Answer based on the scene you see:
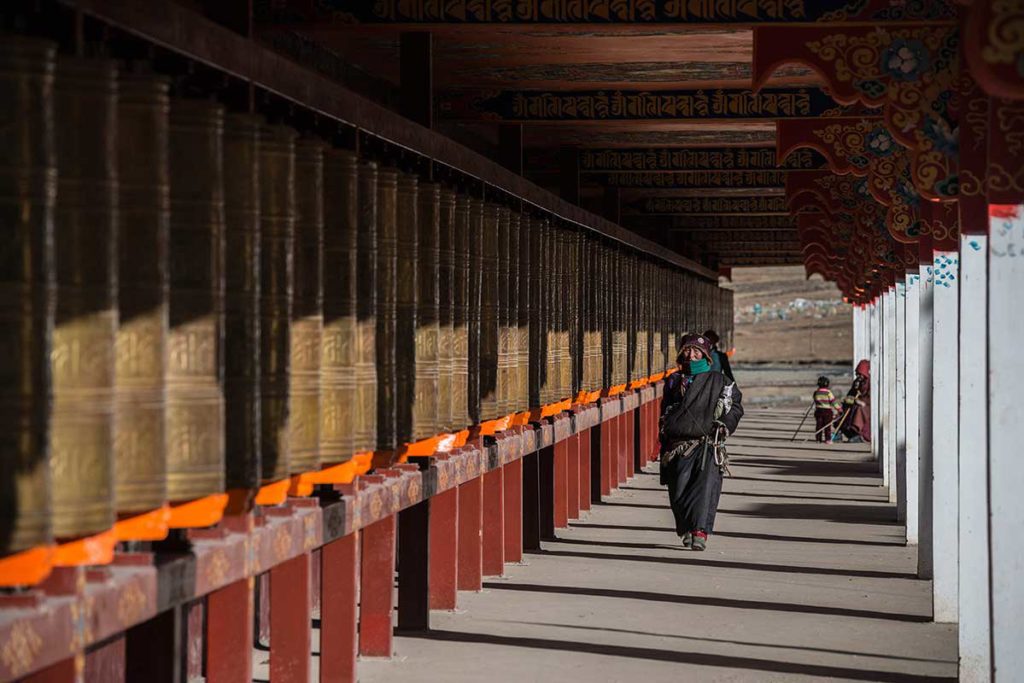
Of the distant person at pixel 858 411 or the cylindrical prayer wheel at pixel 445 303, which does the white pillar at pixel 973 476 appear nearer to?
the cylindrical prayer wheel at pixel 445 303

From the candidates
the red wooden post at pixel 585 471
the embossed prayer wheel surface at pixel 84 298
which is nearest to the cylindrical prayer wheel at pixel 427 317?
the embossed prayer wheel surface at pixel 84 298

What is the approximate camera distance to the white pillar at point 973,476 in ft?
28.5

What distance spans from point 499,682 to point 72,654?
14.2 feet

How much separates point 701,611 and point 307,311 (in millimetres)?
5252

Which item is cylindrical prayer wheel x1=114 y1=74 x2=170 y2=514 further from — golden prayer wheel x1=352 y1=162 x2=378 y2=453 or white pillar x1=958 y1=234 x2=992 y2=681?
white pillar x1=958 y1=234 x2=992 y2=681

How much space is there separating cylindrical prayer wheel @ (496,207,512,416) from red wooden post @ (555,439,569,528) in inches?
186

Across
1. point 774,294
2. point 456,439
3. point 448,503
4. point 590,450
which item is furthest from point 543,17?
point 774,294

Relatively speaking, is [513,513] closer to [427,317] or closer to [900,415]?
[900,415]

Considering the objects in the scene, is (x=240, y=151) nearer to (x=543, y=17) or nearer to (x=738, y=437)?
(x=543, y=17)

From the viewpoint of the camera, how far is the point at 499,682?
28.5ft

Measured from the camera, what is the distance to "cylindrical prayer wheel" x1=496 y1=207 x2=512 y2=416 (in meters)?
10.5

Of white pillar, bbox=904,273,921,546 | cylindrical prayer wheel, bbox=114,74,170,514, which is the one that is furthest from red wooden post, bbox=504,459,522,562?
cylindrical prayer wheel, bbox=114,74,170,514

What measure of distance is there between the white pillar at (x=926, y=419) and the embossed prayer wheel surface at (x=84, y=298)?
7.10 meters

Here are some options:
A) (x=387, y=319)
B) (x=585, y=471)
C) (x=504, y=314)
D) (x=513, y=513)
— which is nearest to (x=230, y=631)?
(x=387, y=319)
